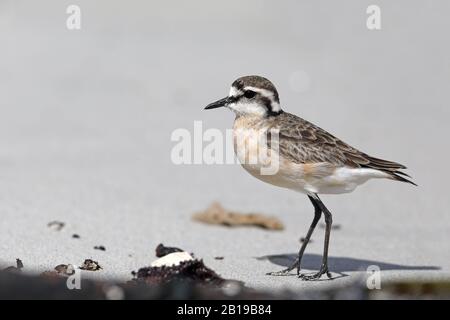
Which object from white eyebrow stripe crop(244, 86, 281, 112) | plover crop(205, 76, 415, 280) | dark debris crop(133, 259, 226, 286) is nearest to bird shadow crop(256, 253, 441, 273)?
plover crop(205, 76, 415, 280)

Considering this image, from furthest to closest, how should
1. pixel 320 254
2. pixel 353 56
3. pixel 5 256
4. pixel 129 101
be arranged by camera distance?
pixel 353 56 < pixel 129 101 < pixel 320 254 < pixel 5 256

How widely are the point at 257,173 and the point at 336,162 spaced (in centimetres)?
66

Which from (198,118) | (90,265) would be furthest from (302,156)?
(198,118)

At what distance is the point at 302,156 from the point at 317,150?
0.54 feet

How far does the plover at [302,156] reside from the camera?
7.77 m

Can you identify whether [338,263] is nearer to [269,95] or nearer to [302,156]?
[302,156]

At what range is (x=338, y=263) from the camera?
8.38 meters

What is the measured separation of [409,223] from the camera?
1014 centimetres

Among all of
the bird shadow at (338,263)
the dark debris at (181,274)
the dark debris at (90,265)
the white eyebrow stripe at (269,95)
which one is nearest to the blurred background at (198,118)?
the bird shadow at (338,263)

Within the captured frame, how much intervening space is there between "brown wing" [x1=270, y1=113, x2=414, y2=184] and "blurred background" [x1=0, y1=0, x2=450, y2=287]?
0.93m

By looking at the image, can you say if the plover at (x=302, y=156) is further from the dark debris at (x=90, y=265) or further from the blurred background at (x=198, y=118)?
the dark debris at (x=90, y=265)
